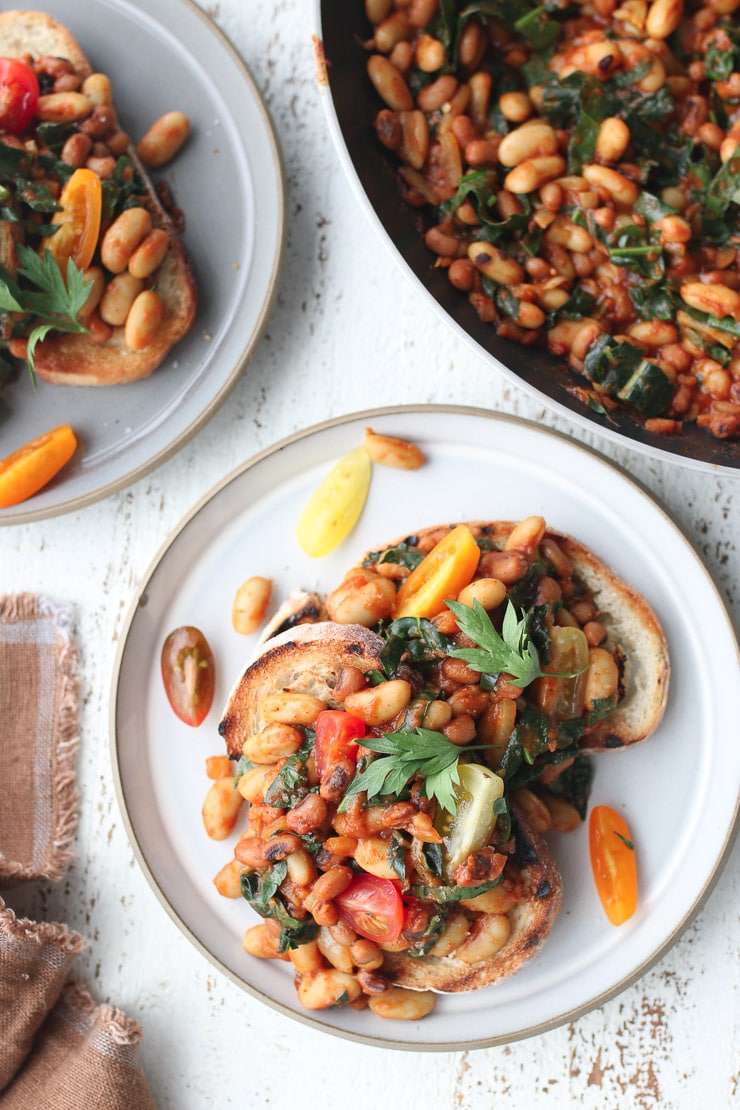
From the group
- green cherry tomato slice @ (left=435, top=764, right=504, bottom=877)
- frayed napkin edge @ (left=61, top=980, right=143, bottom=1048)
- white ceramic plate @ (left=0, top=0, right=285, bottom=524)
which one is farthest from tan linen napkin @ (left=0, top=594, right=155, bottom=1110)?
green cherry tomato slice @ (left=435, top=764, right=504, bottom=877)

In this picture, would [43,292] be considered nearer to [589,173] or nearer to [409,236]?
[409,236]

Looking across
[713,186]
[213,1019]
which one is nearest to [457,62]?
[713,186]

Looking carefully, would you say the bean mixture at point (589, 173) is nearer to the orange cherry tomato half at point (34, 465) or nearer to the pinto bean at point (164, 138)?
the pinto bean at point (164, 138)

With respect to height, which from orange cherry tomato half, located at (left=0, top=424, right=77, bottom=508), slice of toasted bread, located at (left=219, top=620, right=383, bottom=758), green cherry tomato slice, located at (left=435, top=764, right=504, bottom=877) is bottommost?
green cherry tomato slice, located at (left=435, top=764, right=504, bottom=877)

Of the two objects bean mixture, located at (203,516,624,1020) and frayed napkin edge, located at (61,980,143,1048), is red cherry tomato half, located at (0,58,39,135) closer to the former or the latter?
bean mixture, located at (203,516,624,1020)

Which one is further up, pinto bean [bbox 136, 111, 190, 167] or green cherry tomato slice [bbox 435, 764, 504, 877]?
pinto bean [bbox 136, 111, 190, 167]

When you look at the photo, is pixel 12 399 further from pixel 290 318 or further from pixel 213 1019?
pixel 213 1019
